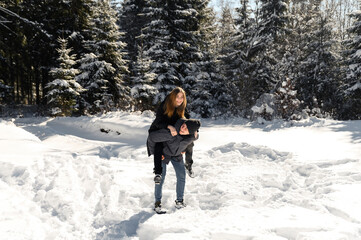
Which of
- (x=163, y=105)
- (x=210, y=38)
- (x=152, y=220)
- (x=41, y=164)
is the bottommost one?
(x=152, y=220)

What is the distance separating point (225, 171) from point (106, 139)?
20.5ft

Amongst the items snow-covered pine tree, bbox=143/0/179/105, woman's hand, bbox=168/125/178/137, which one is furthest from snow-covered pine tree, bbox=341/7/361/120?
woman's hand, bbox=168/125/178/137

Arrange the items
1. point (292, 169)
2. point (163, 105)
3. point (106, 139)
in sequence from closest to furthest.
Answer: point (163, 105) < point (292, 169) < point (106, 139)

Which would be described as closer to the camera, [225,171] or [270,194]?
[270,194]

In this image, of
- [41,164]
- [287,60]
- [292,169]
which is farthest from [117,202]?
[287,60]

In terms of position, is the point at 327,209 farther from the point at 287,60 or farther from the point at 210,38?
the point at 287,60

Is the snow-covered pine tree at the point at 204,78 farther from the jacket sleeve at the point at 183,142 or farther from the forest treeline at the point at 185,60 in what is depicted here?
the jacket sleeve at the point at 183,142

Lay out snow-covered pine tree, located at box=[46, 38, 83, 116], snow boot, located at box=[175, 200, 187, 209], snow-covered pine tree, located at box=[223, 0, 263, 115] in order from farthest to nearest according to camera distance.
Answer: snow-covered pine tree, located at box=[223, 0, 263, 115] → snow-covered pine tree, located at box=[46, 38, 83, 116] → snow boot, located at box=[175, 200, 187, 209]

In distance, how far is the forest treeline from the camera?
610 inches

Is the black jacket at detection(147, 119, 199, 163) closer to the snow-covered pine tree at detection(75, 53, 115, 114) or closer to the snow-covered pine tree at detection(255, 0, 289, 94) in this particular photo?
the snow-covered pine tree at detection(75, 53, 115, 114)

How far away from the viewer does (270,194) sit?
450 cm

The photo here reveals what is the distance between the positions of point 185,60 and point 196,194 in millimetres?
14574

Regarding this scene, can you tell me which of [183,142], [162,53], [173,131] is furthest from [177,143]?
[162,53]

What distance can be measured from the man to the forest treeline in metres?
10.2
